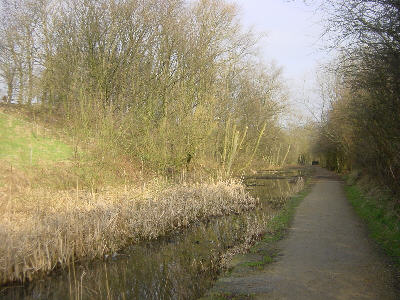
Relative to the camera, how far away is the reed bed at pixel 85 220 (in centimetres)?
636

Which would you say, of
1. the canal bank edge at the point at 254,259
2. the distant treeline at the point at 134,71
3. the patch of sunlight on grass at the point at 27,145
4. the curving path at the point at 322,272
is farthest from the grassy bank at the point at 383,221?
the patch of sunlight on grass at the point at 27,145

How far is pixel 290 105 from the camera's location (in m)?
34.1

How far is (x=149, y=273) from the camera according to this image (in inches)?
267

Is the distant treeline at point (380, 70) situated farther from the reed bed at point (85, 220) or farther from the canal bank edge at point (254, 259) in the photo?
the reed bed at point (85, 220)

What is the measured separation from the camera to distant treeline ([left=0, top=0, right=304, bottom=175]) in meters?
14.0

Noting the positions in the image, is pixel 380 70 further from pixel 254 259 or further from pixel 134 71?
pixel 134 71

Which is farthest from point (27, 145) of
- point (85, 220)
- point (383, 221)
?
point (383, 221)

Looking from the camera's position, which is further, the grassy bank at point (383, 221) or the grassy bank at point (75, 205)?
the grassy bank at point (383, 221)

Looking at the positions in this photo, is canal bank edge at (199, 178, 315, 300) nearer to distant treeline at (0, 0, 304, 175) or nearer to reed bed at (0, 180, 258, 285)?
reed bed at (0, 180, 258, 285)

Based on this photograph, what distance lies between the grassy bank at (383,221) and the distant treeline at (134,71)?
26.0ft


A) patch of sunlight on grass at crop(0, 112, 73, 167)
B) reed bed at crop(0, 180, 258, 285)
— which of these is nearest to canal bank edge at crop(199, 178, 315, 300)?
reed bed at crop(0, 180, 258, 285)

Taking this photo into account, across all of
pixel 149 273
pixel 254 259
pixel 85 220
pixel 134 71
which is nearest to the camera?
pixel 254 259

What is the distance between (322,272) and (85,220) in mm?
5190

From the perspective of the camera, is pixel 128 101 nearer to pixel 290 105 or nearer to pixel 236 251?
pixel 236 251
